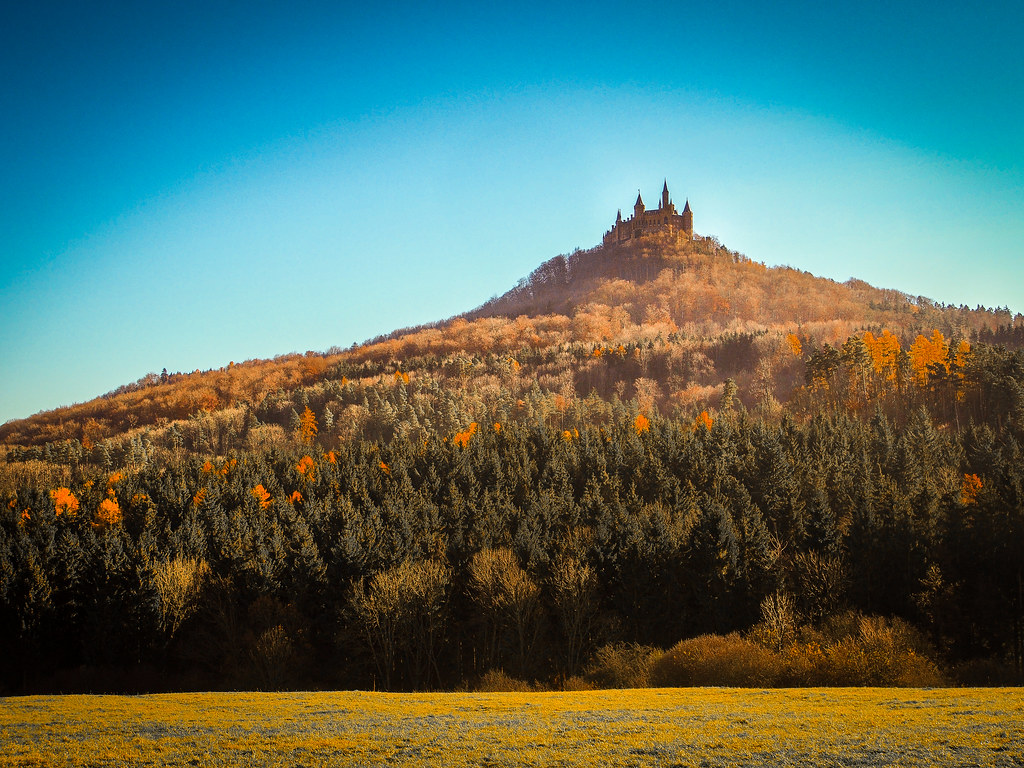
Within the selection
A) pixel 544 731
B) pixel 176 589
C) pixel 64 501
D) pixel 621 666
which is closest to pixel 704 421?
pixel 621 666

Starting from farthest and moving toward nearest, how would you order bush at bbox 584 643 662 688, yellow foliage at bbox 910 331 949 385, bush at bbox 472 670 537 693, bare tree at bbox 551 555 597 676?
yellow foliage at bbox 910 331 949 385, bare tree at bbox 551 555 597 676, bush at bbox 472 670 537 693, bush at bbox 584 643 662 688

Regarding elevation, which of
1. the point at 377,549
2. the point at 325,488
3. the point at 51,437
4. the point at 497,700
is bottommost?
the point at 497,700

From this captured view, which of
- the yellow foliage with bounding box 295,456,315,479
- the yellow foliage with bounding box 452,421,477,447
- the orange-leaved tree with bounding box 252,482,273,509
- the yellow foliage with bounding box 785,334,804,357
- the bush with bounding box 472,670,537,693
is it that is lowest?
the bush with bounding box 472,670,537,693

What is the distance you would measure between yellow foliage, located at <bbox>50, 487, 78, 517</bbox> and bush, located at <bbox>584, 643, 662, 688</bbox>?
2589 inches

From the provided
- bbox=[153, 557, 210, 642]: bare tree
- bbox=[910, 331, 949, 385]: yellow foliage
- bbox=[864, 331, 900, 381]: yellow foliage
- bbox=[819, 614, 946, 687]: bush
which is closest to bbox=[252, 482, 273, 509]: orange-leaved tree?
bbox=[153, 557, 210, 642]: bare tree

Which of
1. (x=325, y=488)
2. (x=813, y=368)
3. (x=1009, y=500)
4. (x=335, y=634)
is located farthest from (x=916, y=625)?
(x=813, y=368)

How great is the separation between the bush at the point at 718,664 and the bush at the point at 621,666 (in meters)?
0.83

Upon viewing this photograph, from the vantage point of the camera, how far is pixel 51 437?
560ft

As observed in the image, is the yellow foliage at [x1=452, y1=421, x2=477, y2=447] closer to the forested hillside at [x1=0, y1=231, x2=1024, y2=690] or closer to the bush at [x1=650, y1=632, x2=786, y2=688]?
the forested hillside at [x1=0, y1=231, x2=1024, y2=690]

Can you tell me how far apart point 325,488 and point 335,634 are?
3908 centimetres

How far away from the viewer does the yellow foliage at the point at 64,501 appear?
264 feet

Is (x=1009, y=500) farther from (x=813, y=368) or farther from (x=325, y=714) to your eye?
(x=813, y=368)

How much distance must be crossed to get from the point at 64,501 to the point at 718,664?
8588 cm

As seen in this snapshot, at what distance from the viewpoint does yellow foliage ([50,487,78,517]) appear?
8038 centimetres
